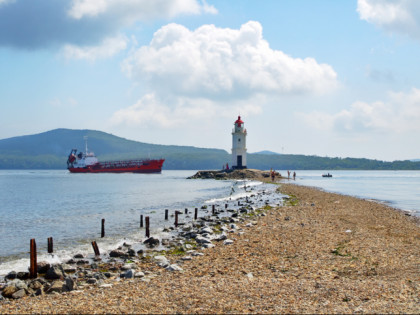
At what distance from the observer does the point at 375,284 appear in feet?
27.8

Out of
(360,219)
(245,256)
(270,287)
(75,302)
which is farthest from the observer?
(360,219)

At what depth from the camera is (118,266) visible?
1245 centimetres

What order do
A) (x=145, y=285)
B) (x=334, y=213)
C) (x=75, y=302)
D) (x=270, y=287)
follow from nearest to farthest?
(x=75, y=302), (x=270, y=287), (x=145, y=285), (x=334, y=213)

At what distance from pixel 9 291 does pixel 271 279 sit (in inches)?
277

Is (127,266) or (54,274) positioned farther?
(127,266)

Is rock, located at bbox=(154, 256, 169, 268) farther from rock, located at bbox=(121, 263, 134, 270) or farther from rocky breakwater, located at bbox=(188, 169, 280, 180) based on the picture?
rocky breakwater, located at bbox=(188, 169, 280, 180)

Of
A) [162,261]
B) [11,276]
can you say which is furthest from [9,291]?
[162,261]

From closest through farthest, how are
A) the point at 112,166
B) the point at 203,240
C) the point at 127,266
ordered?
the point at 127,266 → the point at 203,240 → the point at 112,166

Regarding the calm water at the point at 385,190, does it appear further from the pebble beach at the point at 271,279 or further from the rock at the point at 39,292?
the rock at the point at 39,292

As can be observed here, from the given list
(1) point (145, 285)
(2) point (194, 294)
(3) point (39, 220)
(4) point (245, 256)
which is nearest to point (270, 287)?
(2) point (194, 294)

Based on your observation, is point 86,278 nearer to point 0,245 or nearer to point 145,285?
point 145,285

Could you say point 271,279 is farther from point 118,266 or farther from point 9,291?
point 9,291

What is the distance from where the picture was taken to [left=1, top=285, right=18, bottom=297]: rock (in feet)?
30.8

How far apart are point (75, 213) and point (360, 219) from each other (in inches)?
898
